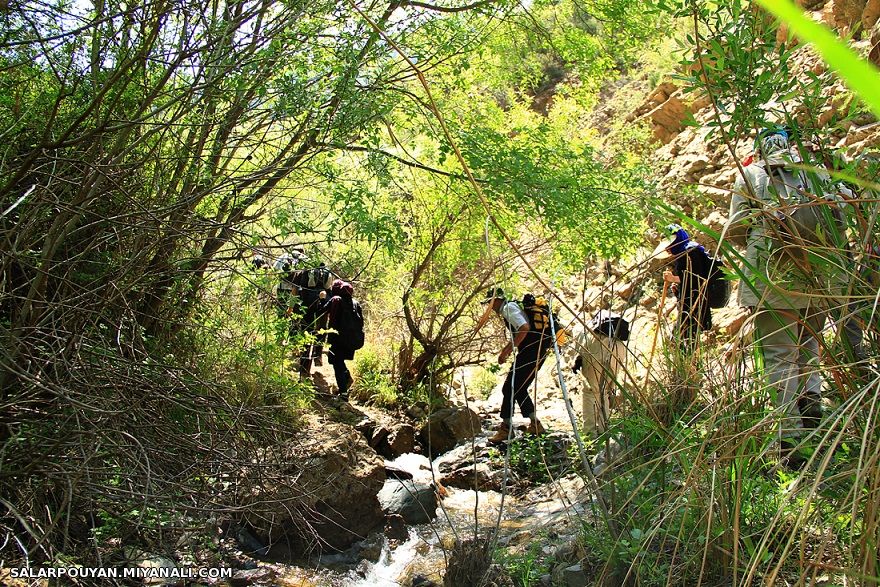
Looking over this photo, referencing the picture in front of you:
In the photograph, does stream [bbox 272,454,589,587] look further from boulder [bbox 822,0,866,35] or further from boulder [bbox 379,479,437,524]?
boulder [bbox 822,0,866,35]

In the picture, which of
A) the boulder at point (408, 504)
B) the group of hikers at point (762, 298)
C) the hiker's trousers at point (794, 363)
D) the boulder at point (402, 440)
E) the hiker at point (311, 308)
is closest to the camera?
the hiker's trousers at point (794, 363)

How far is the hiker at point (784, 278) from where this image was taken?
1.71 m

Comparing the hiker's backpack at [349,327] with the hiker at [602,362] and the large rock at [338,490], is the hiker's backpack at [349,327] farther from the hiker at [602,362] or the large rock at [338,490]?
the hiker at [602,362]

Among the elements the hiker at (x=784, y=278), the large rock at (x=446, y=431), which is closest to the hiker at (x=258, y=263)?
the hiker at (x=784, y=278)

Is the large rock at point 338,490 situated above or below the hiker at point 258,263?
below

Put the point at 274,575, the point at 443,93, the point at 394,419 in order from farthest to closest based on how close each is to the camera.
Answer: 1. the point at 394,419
2. the point at 443,93
3. the point at 274,575

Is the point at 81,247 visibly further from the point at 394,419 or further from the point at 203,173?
the point at 394,419

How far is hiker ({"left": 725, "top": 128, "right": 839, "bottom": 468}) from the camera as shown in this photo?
5.61ft

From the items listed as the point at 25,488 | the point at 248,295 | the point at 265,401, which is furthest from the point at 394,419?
the point at 25,488

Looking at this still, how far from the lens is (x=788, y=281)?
2.25 metres

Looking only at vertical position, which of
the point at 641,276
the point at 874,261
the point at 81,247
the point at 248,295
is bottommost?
the point at 874,261

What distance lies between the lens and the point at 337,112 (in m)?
4.80

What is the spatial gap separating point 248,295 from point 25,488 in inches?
102

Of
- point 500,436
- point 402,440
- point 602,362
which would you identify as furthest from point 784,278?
point 402,440
